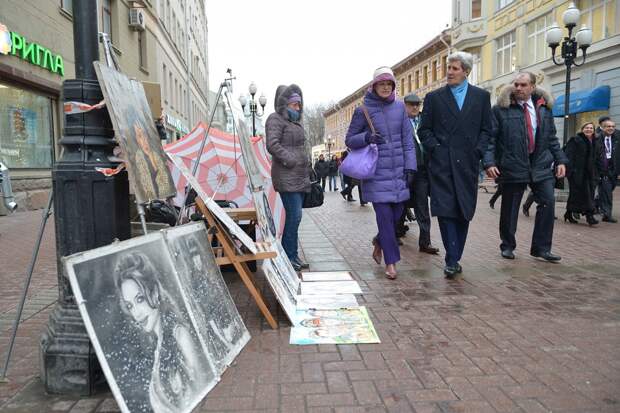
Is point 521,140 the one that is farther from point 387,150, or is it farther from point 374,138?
point 374,138

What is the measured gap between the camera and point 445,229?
16.8 ft

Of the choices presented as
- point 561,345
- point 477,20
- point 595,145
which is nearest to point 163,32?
point 477,20

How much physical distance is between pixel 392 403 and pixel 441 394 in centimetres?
28

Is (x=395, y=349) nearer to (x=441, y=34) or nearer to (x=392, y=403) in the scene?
(x=392, y=403)

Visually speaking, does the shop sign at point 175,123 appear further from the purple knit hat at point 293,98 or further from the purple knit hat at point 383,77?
the purple knit hat at point 383,77

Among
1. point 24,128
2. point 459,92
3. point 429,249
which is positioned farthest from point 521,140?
point 24,128

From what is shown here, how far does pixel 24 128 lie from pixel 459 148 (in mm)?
11882

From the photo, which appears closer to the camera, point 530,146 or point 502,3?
point 530,146

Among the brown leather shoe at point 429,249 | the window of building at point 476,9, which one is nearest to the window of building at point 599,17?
the window of building at point 476,9

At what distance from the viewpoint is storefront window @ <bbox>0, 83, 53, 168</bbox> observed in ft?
39.4

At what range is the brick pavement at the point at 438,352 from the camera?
8.34 ft

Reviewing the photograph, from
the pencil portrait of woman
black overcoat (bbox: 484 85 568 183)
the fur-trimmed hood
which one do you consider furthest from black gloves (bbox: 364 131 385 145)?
the pencil portrait of woman

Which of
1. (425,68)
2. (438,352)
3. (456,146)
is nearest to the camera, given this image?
(438,352)

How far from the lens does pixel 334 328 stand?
3.61 metres
